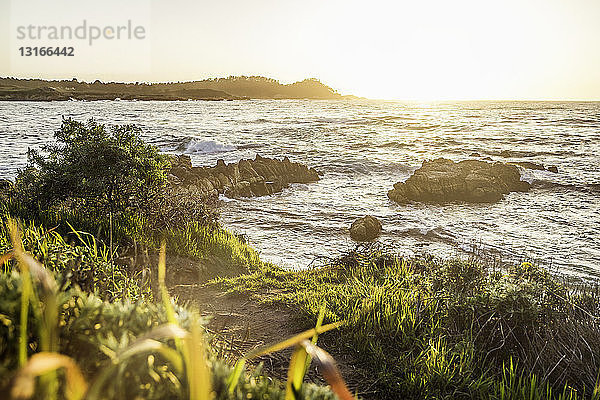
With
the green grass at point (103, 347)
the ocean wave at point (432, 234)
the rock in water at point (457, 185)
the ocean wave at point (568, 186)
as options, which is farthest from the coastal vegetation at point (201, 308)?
the ocean wave at point (568, 186)

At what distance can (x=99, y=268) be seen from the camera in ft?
14.3

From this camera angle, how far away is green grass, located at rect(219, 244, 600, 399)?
14.6 feet

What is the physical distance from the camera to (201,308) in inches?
259

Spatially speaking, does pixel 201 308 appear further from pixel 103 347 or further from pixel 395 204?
pixel 395 204

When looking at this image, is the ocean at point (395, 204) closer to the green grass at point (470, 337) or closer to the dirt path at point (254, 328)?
the green grass at point (470, 337)

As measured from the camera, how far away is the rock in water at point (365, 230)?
14125 millimetres

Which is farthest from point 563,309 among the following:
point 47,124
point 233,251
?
point 47,124

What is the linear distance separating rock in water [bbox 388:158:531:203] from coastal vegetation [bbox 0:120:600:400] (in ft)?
38.2

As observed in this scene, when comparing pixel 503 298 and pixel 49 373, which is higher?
pixel 49 373

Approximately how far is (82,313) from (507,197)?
74.7ft

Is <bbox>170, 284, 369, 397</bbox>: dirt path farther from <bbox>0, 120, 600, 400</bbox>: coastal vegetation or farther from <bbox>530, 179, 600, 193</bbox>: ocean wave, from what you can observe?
<bbox>530, 179, 600, 193</bbox>: ocean wave

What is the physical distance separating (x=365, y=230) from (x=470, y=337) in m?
9.11

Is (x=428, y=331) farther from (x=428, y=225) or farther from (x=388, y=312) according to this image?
(x=428, y=225)

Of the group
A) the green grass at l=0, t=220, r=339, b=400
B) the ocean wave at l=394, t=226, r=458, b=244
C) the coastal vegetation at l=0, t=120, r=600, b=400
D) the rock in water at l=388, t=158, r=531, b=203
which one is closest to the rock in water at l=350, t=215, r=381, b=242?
the ocean wave at l=394, t=226, r=458, b=244
